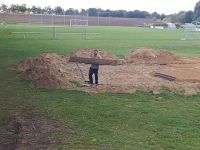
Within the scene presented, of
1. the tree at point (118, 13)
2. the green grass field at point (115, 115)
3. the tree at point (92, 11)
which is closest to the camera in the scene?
the green grass field at point (115, 115)

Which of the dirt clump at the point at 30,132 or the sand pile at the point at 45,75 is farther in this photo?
the sand pile at the point at 45,75

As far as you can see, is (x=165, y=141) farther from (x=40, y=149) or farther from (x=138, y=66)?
(x=138, y=66)

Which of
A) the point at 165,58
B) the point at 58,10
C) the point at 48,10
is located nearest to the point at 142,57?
the point at 165,58

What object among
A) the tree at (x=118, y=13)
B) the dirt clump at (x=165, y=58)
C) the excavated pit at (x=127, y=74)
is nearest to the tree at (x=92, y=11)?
the tree at (x=118, y=13)

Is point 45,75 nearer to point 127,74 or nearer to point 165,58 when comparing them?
point 127,74

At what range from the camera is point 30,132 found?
1109 cm

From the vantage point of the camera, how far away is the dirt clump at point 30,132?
33.2 ft

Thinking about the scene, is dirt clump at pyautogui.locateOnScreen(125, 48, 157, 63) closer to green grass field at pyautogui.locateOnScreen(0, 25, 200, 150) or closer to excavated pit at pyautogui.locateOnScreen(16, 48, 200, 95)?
excavated pit at pyautogui.locateOnScreen(16, 48, 200, 95)

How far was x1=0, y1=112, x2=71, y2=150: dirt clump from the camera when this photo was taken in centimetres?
1013

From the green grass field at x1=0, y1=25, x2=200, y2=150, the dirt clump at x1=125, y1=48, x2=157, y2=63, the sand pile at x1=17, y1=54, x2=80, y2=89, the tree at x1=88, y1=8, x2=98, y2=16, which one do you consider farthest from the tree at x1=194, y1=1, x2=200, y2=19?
the green grass field at x1=0, y1=25, x2=200, y2=150

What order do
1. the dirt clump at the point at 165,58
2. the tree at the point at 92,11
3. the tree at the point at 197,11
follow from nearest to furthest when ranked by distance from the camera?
the dirt clump at the point at 165,58 < the tree at the point at 197,11 < the tree at the point at 92,11

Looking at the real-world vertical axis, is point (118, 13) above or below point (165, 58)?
below

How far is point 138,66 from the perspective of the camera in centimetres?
2448

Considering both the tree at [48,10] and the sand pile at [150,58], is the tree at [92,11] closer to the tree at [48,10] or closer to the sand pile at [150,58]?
the tree at [48,10]
